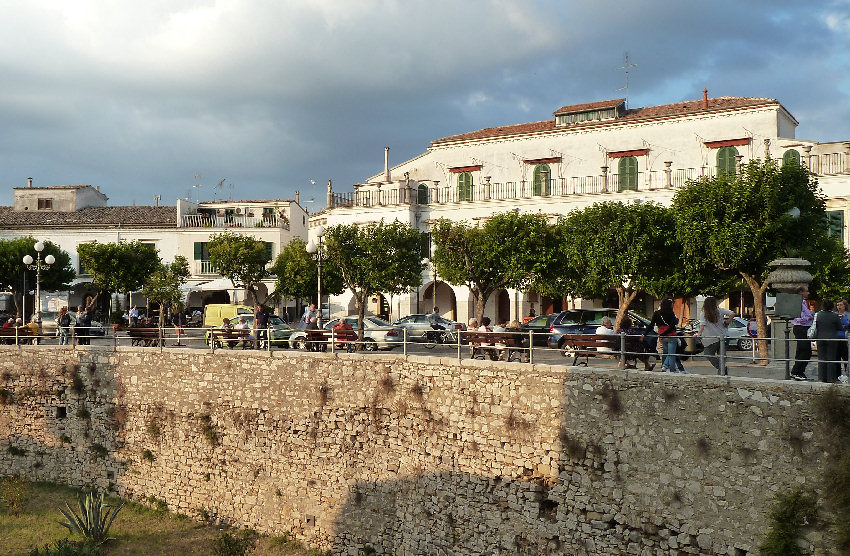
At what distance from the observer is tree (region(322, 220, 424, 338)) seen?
34156 millimetres

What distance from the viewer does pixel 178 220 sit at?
51.9 metres

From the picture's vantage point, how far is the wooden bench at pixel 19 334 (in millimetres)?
25281

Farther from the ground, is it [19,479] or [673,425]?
[673,425]

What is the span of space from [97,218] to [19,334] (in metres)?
29.5

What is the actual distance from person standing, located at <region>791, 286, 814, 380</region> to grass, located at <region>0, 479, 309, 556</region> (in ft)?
38.5

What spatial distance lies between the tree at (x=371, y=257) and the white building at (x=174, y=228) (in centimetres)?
1721

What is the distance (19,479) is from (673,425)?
67.2 feet

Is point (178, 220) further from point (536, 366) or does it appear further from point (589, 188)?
point (536, 366)

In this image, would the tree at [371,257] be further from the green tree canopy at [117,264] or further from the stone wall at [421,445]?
the green tree canopy at [117,264]

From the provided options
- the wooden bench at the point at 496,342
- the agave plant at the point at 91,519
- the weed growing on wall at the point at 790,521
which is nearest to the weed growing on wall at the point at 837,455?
the weed growing on wall at the point at 790,521

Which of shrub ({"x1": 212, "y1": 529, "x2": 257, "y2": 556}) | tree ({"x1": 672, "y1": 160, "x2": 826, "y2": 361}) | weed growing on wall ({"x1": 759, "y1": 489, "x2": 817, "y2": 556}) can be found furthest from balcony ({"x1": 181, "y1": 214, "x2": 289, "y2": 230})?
weed growing on wall ({"x1": 759, "y1": 489, "x2": 817, "y2": 556})

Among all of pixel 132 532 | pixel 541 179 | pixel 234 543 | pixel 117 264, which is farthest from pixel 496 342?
pixel 117 264

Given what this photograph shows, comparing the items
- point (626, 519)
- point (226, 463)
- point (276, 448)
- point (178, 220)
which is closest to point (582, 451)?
point (626, 519)

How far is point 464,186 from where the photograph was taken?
44406 mm
